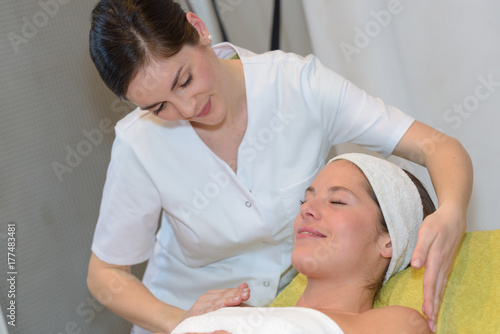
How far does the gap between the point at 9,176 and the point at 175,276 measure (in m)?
0.67

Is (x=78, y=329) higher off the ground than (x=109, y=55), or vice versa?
(x=109, y=55)

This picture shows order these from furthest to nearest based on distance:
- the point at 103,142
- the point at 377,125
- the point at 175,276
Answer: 1. the point at 103,142
2. the point at 175,276
3. the point at 377,125

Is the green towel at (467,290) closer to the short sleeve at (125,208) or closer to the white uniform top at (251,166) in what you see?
the white uniform top at (251,166)

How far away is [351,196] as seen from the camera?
1.37 m

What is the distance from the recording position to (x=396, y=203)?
53.2 inches


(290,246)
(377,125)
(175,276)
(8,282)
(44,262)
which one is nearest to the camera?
(377,125)

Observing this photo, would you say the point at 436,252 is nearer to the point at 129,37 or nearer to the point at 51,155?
the point at 129,37

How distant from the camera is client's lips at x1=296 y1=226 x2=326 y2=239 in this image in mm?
1334

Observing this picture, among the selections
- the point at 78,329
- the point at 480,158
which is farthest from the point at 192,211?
the point at 480,158

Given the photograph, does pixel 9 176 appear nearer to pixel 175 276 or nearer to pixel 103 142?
pixel 103 142

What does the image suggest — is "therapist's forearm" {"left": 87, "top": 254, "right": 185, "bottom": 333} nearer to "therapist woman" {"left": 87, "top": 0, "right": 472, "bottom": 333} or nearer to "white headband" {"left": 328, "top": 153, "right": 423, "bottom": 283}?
"therapist woman" {"left": 87, "top": 0, "right": 472, "bottom": 333}

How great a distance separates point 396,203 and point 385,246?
0.11 meters

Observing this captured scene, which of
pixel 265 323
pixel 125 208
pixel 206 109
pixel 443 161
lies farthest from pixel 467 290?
pixel 125 208

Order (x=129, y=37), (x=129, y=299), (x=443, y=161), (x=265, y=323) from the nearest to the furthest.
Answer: (x=265, y=323) < (x=129, y=37) < (x=443, y=161) < (x=129, y=299)
